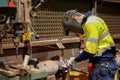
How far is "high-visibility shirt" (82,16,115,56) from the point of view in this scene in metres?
3.67

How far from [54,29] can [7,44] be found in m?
1.23

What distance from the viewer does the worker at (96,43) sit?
12.1 feet

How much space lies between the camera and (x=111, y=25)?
23.4 ft

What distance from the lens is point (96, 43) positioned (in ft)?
12.1

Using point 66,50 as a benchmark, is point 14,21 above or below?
above

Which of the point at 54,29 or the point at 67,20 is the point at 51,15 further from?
the point at 67,20

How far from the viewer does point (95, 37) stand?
3.68 m

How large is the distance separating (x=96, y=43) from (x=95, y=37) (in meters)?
0.08

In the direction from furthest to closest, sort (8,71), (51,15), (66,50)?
(66,50) → (51,15) → (8,71)

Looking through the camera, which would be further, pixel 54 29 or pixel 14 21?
pixel 54 29

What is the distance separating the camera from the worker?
3689 mm

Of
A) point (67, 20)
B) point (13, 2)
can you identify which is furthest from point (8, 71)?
point (67, 20)

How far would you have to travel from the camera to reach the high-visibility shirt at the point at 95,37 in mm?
3672

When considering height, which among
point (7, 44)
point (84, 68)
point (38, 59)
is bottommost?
point (84, 68)
